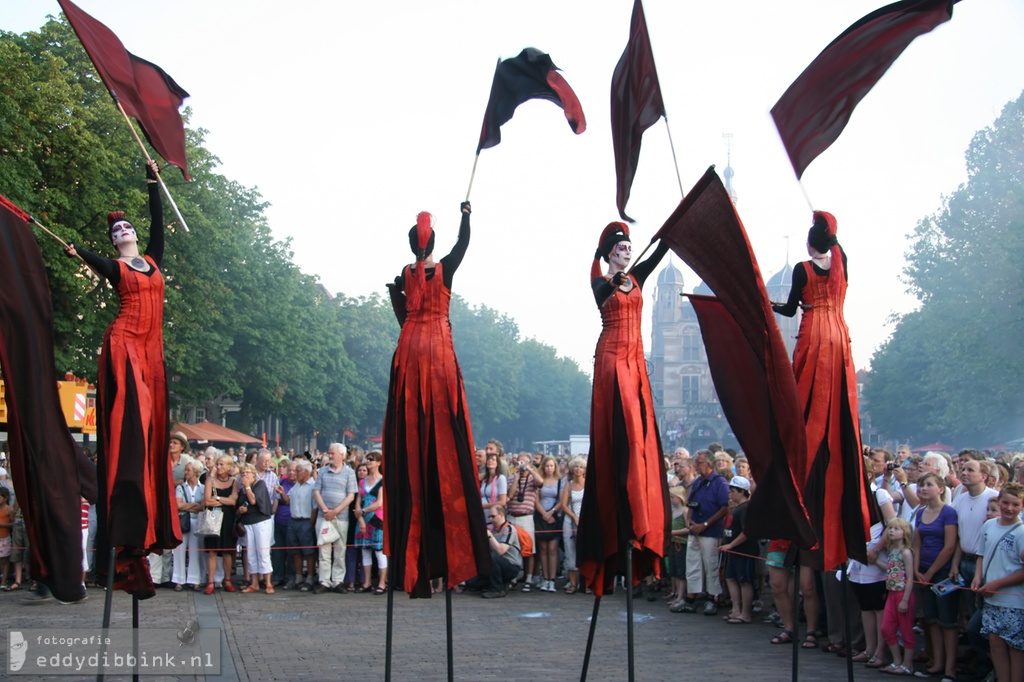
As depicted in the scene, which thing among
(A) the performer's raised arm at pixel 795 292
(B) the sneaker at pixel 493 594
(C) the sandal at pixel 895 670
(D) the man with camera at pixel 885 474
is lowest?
(C) the sandal at pixel 895 670

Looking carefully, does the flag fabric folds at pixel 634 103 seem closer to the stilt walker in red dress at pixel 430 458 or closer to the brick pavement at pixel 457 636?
the stilt walker in red dress at pixel 430 458

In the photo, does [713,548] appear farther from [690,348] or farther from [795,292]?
[690,348]

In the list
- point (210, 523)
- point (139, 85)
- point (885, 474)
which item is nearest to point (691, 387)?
point (210, 523)

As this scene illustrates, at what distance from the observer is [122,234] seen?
7191 mm

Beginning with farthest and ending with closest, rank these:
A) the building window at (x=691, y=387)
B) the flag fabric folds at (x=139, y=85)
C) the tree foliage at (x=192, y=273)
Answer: the building window at (x=691, y=387) < the tree foliage at (x=192, y=273) < the flag fabric folds at (x=139, y=85)

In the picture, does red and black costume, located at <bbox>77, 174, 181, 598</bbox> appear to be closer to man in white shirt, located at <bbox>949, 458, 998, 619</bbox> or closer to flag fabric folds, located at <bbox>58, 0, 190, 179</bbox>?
flag fabric folds, located at <bbox>58, 0, 190, 179</bbox>

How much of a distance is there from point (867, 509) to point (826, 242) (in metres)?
1.70

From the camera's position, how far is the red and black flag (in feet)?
18.7

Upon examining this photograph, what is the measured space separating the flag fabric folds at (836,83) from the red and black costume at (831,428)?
2.64ft

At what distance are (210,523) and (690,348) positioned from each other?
111270 millimetres

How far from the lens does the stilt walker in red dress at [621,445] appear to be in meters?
6.50

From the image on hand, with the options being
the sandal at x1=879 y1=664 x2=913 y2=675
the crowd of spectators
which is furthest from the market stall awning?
the sandal at x1=879 y1=664 x2=913 y2=675

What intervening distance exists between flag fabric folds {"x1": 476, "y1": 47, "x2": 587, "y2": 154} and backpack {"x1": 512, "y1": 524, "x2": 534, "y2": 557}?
26.2ft

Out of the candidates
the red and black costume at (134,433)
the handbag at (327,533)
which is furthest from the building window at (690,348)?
the red and black costume at (134,433)
